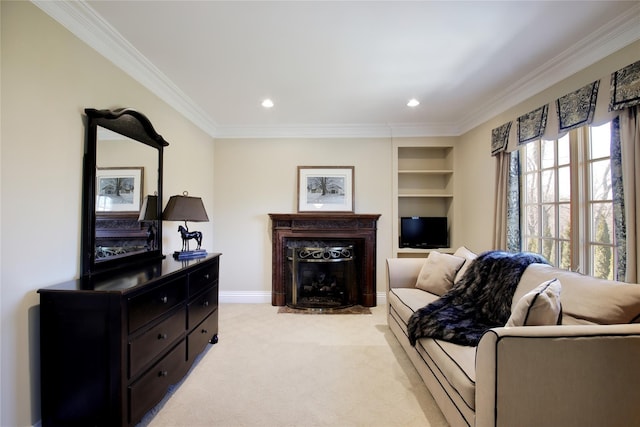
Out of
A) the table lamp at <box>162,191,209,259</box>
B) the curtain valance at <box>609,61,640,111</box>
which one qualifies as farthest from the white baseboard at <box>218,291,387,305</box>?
the curtain valance at <box>609,61,640,111</box>

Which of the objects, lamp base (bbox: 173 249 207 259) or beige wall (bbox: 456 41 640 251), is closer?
beige wall (bbox: 456 41 640 251)

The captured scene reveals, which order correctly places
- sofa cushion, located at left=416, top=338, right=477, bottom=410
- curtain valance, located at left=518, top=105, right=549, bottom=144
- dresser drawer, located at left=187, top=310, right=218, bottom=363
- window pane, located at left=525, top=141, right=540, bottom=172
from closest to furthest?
Answer: 1. sofa cushion, located at left=416, top=338, right=477, bottom=410
2. dresser drawer, located at left=187, top=310, right=218, bottom=363
3. curtain valance, located at left=518, top=105, right=549, bottom=144
4. window pane, located at left=525, top=141, right=540, bottom=172

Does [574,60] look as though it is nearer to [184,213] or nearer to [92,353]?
[184,213]

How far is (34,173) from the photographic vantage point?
5.04ft

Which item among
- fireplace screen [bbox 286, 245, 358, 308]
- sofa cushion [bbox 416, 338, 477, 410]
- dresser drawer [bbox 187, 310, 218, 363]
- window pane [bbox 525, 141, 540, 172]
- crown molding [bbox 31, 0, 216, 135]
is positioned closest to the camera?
sofa cushion [bbox 416, 338, 477, 410]

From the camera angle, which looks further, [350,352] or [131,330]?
[350,352]

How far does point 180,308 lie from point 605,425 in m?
2.54

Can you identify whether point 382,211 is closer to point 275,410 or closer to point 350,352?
point 350,352

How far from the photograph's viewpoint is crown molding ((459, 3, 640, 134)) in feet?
6.03

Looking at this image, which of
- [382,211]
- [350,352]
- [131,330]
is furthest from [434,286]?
[131,330]

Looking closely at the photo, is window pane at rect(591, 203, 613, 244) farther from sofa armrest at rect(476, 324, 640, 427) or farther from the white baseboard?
the white baseboard

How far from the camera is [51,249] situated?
1.63m

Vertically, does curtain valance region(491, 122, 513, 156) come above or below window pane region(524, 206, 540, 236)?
above

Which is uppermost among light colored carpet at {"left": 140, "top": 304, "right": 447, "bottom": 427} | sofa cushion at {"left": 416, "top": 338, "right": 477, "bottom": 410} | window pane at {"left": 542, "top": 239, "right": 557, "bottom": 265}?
window pane at {"left": 542, "top": 239, "right": 557, "bottom": 265}
